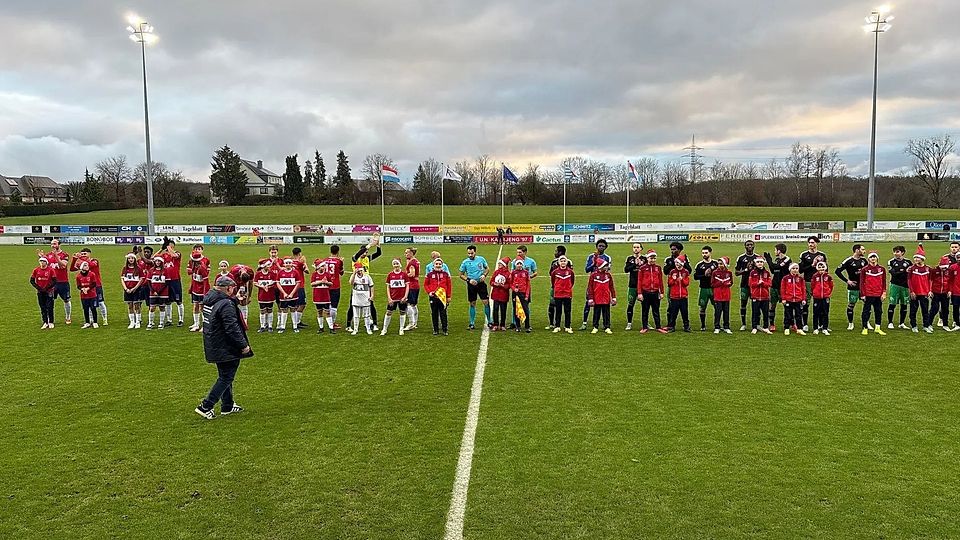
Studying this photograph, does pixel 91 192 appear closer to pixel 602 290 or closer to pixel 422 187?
pixel 422 187

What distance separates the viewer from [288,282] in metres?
12.9

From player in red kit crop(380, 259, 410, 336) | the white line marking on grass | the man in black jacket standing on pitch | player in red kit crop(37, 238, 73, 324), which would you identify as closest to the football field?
the white line marking on grass

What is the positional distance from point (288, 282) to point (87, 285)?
439 centimetres

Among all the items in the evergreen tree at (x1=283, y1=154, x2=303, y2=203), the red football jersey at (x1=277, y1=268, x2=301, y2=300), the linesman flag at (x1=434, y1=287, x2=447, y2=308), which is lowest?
the linesman flag at (x1=434, y1=287, x2=447, y2=308)

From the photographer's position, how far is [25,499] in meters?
5.51

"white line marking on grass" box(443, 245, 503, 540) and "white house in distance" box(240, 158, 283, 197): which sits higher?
"white house in distance" box(240, 158, 283, 197)

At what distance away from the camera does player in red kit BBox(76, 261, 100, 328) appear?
13.0 meters

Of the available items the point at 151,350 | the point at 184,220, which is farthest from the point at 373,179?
the point at 151,350

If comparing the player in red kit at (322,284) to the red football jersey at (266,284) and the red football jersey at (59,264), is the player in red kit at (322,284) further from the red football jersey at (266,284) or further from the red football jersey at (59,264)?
the red football jersey at (59,264)

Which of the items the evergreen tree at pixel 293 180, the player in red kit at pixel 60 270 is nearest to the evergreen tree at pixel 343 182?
the evergreen tree at pixel 293 180

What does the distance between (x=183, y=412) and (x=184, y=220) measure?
204 ft

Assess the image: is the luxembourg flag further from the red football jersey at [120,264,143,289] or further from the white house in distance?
the white house in distance

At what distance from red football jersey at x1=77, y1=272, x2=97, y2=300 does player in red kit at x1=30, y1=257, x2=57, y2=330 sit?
59cm

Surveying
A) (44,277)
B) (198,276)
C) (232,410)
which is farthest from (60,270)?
(232,410)
